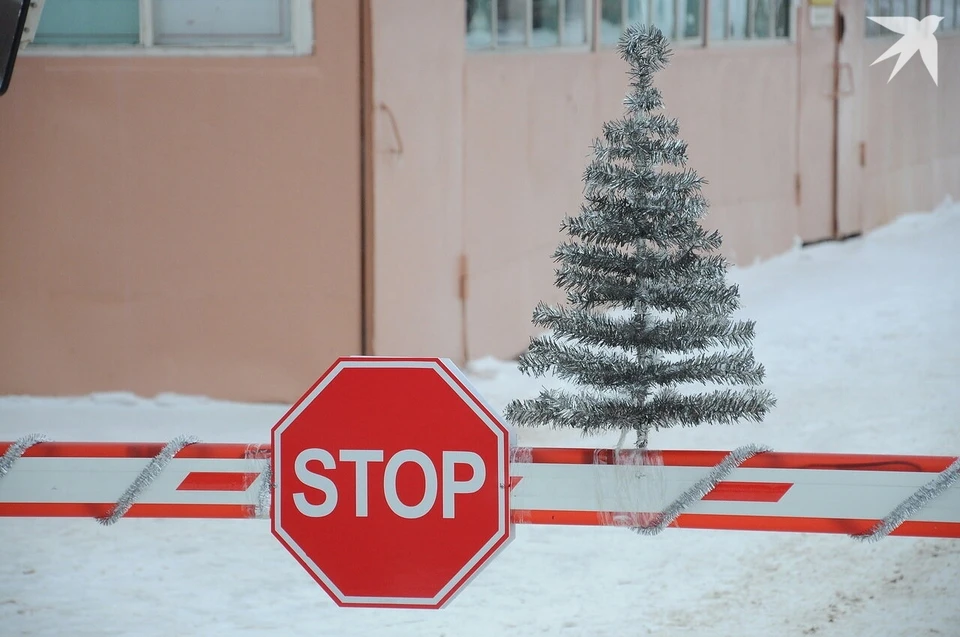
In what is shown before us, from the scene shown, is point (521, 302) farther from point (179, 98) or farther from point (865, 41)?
point (865, 41)

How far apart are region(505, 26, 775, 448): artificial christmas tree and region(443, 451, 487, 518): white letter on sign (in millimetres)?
491

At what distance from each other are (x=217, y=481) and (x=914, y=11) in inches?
477

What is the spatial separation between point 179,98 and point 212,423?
155cm

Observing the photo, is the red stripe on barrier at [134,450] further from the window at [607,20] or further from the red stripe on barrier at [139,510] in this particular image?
the window at [607,20]

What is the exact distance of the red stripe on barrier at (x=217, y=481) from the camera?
3.47 meters

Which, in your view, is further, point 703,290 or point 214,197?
point 214,197

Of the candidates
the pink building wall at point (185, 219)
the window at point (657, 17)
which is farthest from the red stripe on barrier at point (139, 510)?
the window at point (657, 17)

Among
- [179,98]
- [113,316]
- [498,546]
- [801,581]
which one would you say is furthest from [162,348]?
[498,546]

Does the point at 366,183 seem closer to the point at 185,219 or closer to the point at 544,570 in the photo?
the point at 185,219

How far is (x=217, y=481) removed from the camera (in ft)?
11.4

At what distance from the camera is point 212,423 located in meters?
6.52

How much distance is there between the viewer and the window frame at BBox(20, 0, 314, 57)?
6.53 metres

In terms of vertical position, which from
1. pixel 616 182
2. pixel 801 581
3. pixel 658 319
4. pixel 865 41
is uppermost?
pixel 865 41

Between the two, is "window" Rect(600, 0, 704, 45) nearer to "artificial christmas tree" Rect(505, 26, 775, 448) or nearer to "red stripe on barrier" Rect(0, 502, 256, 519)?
"artificial christmas tree" Rect(505, 26, 775, 448)
